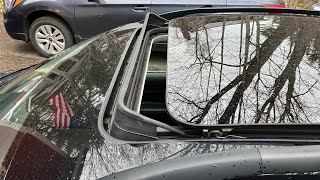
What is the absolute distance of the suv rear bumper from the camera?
6.53 metres

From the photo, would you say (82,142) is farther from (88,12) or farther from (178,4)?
(88,12)

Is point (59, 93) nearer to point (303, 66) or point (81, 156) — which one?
point (81, 156)

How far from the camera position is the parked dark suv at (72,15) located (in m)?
6.26

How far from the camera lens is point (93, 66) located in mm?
1979

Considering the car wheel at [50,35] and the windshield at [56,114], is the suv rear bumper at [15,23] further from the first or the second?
the windshield at [56,114]

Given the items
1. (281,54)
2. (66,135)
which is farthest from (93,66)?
(281,54)

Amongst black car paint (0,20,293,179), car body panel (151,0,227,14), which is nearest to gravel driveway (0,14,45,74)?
car body panel (151,0,227,14)

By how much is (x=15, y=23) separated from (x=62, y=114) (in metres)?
5.52

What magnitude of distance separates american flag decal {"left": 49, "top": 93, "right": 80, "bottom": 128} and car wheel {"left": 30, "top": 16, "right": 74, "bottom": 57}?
5.03 metres

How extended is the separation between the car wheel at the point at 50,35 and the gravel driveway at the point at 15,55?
21 cm

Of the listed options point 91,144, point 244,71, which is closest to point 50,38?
point 244,71

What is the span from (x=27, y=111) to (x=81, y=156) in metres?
0.48

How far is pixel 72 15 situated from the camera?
6.45 m

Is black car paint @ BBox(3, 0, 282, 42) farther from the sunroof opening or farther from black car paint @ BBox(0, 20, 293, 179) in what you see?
black car paint @ BBox(0, 20, 293, 179)
